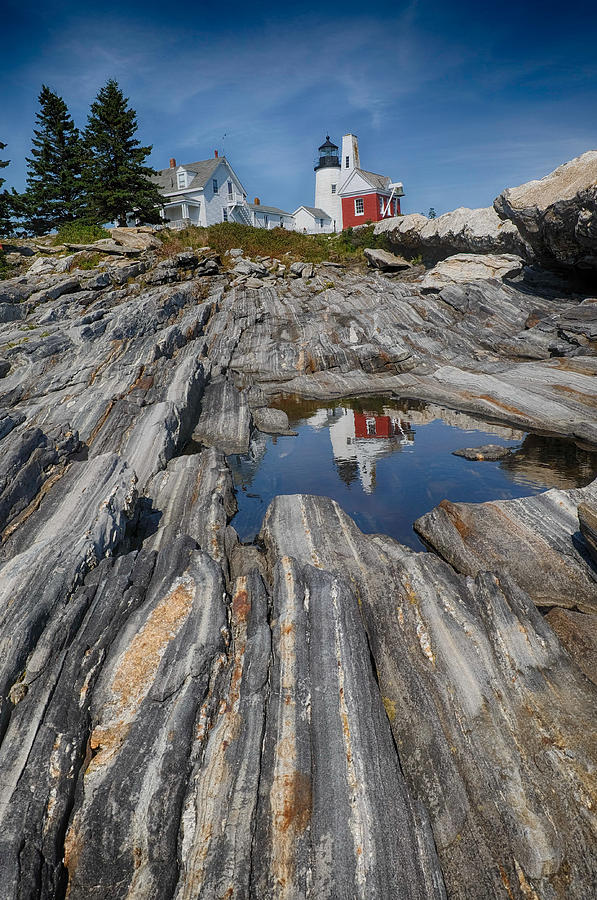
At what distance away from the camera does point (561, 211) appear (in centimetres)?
2836

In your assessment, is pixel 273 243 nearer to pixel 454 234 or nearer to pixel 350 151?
pixel 454 234

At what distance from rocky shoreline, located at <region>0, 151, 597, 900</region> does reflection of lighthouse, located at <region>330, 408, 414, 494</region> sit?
533 centimetres

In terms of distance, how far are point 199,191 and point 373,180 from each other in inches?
989

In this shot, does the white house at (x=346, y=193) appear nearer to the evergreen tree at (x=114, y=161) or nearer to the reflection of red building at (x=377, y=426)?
the evergreen tree at (x=114, y=161)

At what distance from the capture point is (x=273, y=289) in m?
41.9

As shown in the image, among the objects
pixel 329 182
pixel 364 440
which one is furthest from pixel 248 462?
pixel 329 182

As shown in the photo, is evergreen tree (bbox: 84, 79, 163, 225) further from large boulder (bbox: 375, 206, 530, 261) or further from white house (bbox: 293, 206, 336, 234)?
white house (bbox: 293, 206, 336, 234)

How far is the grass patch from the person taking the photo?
151ft

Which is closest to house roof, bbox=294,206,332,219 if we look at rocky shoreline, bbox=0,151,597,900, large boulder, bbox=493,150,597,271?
large boulder, bbox=493,150,597,271

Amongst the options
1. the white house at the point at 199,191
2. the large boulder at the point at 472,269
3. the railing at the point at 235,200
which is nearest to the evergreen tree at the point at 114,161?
the white house at the point at 199,191

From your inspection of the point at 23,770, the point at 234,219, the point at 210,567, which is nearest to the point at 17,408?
the point at 210,567

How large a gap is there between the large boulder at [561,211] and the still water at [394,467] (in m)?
13.3

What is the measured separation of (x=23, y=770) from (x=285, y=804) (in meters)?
3.16

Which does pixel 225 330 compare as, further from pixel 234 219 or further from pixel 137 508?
pixel 234 219
